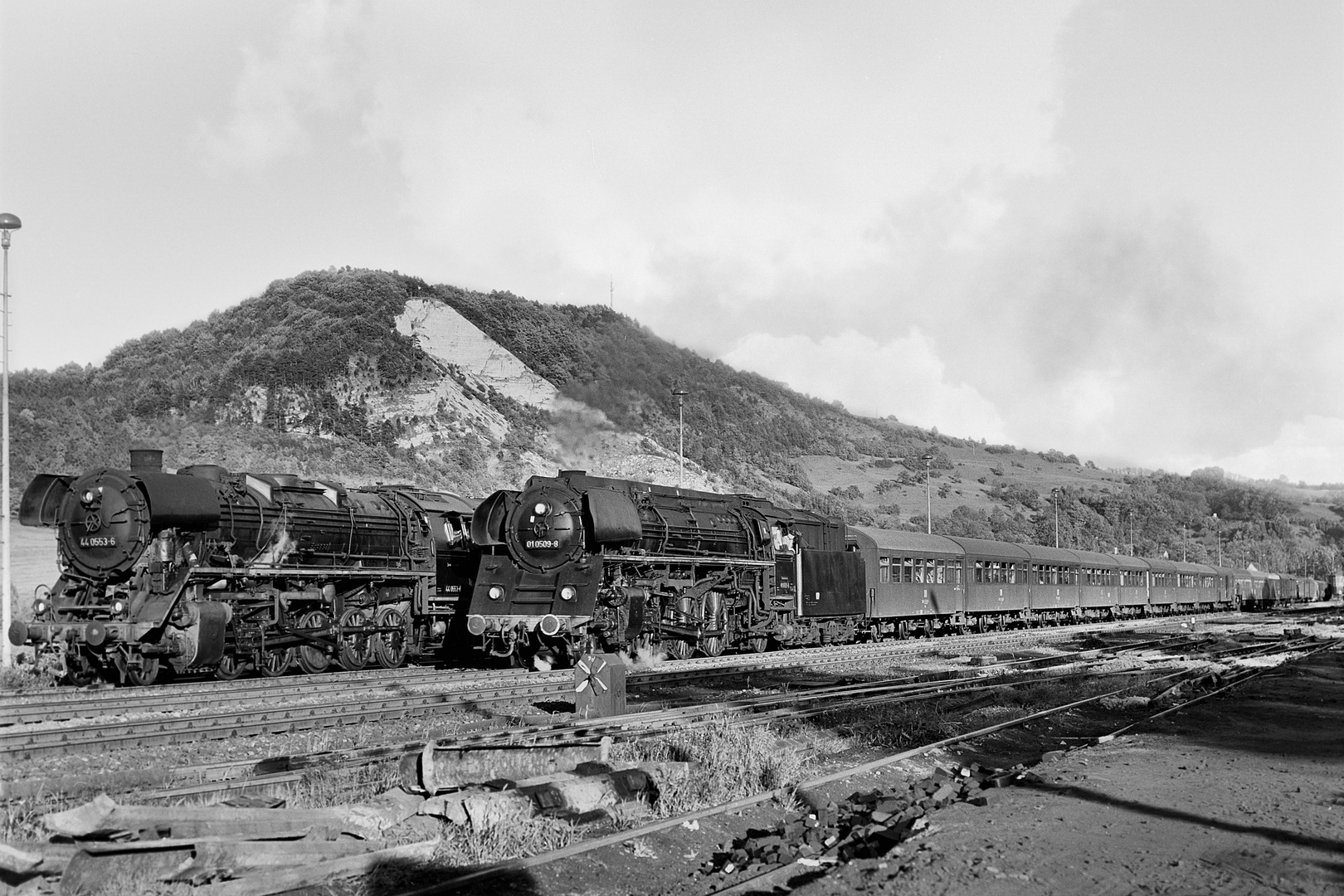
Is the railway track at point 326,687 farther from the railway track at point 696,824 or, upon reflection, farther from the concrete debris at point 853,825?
the concrete debris at point 853,825

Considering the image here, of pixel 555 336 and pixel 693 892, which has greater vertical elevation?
pixel 555 336

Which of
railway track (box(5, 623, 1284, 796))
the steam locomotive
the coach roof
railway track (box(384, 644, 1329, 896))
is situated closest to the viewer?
railway track (box(384, 644, 1329, 896))

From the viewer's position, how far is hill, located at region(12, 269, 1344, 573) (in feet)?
170

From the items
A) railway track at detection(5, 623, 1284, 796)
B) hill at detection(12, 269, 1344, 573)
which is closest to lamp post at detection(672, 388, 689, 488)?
hill at detection(12, 269, 1344, 573)

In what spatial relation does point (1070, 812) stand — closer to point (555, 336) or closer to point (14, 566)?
point (14, 566)

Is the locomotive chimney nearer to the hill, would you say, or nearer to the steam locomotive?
the steam locomotive

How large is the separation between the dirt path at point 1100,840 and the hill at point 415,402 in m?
35.7

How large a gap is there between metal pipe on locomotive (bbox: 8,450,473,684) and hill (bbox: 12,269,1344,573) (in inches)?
943

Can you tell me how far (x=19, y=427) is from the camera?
50469 millimetres

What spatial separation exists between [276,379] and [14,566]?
2498cm

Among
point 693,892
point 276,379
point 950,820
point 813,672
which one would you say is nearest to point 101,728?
point 693,892

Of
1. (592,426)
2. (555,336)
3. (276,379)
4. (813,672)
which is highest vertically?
(555,336)

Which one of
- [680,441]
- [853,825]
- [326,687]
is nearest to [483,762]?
[853,825]

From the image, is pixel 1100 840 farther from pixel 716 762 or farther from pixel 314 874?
pixel 314 874
